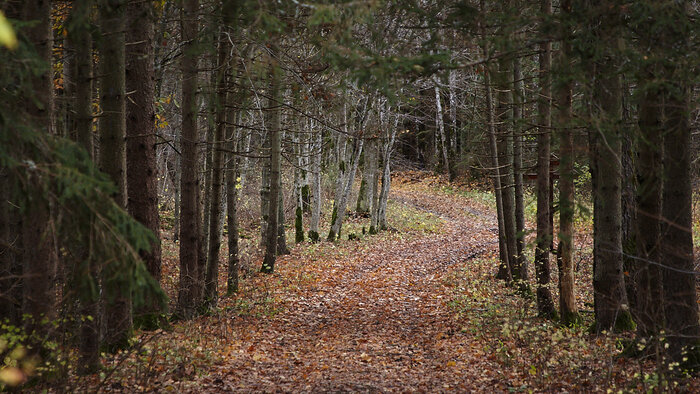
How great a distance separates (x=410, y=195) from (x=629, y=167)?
25601 millimetres

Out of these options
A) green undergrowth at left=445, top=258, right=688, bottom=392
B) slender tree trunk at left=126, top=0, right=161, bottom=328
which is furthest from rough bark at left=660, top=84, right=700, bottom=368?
slender tree trunk at left=126, top=0, right=161, bottom=328

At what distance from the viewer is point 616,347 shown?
295 inches

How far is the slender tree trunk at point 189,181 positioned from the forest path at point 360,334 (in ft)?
3.92

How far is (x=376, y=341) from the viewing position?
9125mm

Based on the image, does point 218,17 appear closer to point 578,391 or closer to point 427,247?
point 578,391

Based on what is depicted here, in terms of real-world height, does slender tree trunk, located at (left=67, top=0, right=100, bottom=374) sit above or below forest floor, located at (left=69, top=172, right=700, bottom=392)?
above

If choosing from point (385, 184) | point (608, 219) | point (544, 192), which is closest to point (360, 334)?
point (544, 192)

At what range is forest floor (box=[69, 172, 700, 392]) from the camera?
654 cm

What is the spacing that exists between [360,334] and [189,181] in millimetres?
4113

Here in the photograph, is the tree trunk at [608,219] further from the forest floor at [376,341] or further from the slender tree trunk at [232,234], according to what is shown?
the slender tree trunk at [232,234]

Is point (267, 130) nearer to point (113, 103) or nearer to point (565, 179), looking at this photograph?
point (113, 103)

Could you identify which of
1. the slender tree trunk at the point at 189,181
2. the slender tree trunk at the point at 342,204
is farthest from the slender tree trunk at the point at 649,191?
the slender tree trunk at the point at 342,204

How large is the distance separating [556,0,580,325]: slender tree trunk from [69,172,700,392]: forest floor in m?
0.60

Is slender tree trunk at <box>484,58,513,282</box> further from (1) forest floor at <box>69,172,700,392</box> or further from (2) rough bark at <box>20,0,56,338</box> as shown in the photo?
(2) rough bark at <box>20,0,56,338</box>
